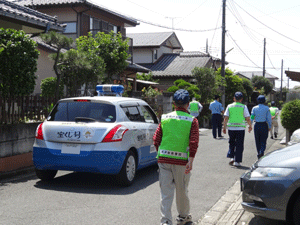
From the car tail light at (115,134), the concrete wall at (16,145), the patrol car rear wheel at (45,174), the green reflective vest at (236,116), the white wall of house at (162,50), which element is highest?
the white wall of house at (162,50)

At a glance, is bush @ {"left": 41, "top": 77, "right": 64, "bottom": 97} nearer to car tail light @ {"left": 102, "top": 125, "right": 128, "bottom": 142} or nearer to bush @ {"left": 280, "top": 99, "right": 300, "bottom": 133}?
bush @ {"left": 280, "top": 99, "right": 300, "bottom": 133}

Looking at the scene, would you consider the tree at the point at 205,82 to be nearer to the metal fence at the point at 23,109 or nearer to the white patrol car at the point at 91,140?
→ the metal fence at the point at 23,109

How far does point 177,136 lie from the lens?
16.1 ft

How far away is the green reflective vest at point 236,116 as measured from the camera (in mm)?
9859

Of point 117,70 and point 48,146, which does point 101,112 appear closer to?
point 48,146

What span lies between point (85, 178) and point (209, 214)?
10.6 ft

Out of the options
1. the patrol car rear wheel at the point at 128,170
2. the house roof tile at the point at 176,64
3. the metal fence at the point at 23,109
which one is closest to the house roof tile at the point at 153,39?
the house roof tile at the point at 176,64

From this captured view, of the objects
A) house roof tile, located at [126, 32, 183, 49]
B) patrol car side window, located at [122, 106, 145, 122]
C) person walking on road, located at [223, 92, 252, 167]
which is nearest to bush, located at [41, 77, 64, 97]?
person walking on road, located at [223, 92, 252, 167]

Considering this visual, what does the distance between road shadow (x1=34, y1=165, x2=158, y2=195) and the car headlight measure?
265 centimetres

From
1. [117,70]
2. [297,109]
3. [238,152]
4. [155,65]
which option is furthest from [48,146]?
[155,65]

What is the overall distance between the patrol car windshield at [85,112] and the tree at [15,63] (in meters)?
2.48

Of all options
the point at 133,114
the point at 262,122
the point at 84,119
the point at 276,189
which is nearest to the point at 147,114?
the point at 133,114

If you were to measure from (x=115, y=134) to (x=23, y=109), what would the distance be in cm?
353

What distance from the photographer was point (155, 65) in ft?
136
